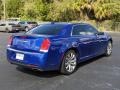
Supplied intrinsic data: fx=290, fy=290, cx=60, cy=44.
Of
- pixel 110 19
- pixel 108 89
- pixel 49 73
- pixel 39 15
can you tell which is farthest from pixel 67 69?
pixel 39 15

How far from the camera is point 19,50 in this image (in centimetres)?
837

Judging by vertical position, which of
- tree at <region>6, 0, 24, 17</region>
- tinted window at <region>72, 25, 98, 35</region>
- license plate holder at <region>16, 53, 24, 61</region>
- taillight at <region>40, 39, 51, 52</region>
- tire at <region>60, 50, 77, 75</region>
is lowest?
tire at <region>60, 50, 77, 75</region>

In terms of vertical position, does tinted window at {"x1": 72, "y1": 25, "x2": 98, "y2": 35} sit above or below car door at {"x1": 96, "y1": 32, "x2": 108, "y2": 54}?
above

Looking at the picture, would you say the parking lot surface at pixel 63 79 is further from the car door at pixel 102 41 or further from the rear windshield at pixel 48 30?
the rear windshield at pixel 48 30

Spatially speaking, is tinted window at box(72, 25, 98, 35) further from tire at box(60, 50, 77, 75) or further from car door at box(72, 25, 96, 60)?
tire at box(60, 50, 77, 75)

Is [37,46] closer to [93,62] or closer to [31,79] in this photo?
[31,79]

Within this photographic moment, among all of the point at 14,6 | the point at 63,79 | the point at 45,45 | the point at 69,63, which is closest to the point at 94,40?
the point at 69,63

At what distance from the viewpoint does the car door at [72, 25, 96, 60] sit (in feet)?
30.2

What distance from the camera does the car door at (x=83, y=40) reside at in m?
9.22

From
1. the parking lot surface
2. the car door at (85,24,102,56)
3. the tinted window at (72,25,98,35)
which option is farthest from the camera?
the car door at (85,24,102,56)

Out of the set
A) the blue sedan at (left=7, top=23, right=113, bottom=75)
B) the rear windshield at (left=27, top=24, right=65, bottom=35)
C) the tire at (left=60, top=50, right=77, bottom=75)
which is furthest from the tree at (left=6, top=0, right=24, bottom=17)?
the tire at (left=60, top=50, right=77, bottom=75)

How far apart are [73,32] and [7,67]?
249cm

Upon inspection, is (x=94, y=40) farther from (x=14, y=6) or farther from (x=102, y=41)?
(x=14, y=6)

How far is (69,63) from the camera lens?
28.6ft
